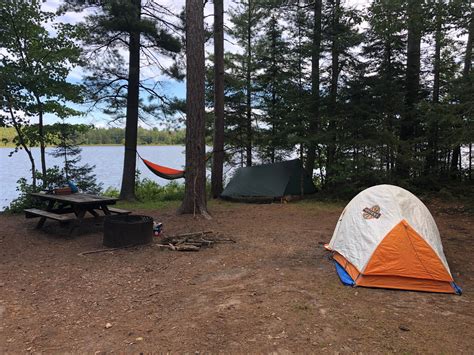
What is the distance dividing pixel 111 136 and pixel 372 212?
34.4 feet

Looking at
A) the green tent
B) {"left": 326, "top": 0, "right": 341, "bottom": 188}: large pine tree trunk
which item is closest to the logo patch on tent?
the green tent

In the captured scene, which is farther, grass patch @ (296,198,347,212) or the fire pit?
grass patch @ (296,198,347,212)

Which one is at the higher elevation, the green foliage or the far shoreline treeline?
the far shoreline treeline

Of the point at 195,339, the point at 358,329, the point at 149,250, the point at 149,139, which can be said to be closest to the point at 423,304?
the point at 358,329

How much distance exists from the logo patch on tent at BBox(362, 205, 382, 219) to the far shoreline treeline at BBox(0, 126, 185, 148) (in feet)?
24.2

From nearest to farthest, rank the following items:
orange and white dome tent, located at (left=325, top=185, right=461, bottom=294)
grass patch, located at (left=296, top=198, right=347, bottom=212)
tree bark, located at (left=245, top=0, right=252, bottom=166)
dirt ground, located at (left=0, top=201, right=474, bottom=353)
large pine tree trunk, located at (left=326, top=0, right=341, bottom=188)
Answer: dirt ground, located at (left=0, top=201, right=474, bottom=353), orange and white dome tent, located at (left=325, top=185, right=461, bottom=294), grass patch, located at (left=296, top=198, right=347, bottom=212), large pine tree trunk, located at (left=326, top=0, right=341, bottom=188), tree bark, located at (left=245, top=0, right=252, bottom=166)

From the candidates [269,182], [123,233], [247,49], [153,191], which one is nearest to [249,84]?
[247,49]

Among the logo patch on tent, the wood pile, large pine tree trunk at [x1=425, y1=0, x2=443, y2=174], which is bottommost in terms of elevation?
the wood pile

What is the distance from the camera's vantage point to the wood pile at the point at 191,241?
4.58 m

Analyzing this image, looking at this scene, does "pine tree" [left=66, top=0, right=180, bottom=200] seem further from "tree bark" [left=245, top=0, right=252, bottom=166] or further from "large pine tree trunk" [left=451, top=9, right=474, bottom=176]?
"large pine tree trunk" [left=451, top=9, right=474, bottom=176]

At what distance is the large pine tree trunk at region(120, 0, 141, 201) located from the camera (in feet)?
29.5

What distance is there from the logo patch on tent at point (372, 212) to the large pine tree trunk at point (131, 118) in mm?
7225

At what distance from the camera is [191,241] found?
4820 millimetres

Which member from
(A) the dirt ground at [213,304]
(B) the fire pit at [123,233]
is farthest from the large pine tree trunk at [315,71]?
(B) the fire pit at [123,233]
